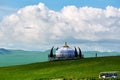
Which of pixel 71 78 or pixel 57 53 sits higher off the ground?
pixel 57 53

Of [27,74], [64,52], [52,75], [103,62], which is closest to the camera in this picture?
[52,75]

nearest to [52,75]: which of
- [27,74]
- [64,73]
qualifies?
[64,73]

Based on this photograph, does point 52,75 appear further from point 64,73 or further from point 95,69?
point 95,69

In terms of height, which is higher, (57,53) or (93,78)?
(57,53)

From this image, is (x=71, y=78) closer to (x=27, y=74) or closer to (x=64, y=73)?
(x=64, y=73)

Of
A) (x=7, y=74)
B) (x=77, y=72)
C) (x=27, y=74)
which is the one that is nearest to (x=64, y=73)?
(x=77, y=72)

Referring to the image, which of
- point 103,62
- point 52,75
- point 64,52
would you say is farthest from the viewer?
point 64,52

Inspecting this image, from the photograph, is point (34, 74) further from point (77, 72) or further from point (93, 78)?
point (93, 78)

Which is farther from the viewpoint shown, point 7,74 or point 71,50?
point 71,50

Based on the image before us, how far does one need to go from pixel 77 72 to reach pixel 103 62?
21134mm

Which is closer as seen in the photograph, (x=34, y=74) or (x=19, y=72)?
(x=34, y=74)

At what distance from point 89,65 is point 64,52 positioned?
44.1m

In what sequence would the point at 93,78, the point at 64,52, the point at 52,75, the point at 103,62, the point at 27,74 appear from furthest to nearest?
the point at 64,52 < the point at 103,62 < the point at 27,74 < the point at 52,75 < the point at 93,78

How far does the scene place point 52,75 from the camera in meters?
110
